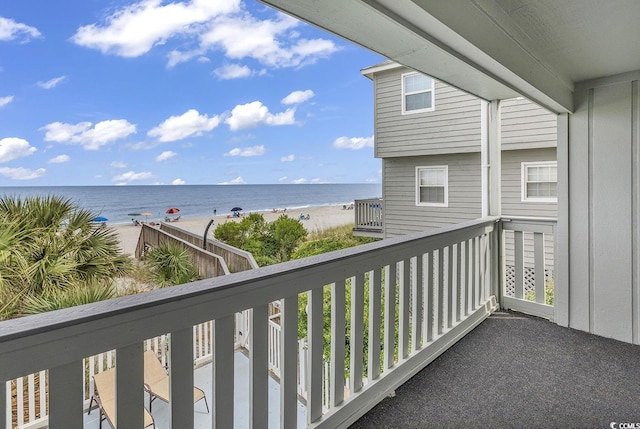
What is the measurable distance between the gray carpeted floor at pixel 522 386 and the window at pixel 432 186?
1.48 metres

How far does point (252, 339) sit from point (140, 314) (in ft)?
1.39

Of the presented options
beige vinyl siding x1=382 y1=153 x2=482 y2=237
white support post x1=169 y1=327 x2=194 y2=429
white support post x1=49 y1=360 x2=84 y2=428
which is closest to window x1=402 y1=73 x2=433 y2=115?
beige vinyl siding x1=382 y1=153 x2=482 y2=237

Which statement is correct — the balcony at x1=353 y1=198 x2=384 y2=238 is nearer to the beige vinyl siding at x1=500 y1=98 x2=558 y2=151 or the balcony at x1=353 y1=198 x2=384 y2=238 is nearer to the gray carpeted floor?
the gray carpeted floor

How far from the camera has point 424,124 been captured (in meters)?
4.43

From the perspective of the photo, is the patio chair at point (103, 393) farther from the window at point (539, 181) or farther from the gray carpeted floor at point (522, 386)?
the window at point (539, 181)

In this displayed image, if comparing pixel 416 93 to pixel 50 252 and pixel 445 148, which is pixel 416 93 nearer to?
pixel 445 148

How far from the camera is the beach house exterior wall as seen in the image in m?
3.81

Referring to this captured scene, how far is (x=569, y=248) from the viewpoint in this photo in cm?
285

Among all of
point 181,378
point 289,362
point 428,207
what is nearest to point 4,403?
point 181,378

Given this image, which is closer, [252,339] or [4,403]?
[4,403]

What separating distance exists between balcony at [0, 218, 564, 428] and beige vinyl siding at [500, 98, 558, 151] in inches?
99.6

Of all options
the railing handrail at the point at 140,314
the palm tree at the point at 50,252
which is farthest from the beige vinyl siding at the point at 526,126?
the palm tree at the point at 50,252

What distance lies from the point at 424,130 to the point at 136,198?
3.56 m

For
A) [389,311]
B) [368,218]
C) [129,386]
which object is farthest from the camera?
[368,218]
